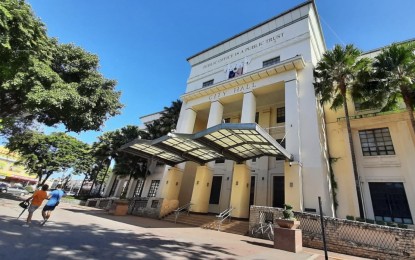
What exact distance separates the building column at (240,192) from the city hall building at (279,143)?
0.07 m

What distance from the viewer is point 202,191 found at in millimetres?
17516

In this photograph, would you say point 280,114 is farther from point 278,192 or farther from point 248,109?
point 278,192

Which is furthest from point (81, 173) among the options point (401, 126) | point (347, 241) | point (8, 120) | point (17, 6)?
point (401, 126)

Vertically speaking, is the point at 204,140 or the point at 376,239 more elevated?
the point at 204,140

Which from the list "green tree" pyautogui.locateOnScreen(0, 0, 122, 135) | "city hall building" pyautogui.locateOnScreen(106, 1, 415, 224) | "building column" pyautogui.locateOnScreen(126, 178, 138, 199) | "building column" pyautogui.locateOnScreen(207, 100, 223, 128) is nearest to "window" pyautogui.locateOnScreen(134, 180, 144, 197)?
"building column" pyautogui.locateOnScreen(126, 178, 138, 199)

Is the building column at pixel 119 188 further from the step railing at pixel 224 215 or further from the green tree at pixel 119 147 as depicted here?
the step railing at pixel 224 215

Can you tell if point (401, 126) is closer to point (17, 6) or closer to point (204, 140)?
point (204, 140)

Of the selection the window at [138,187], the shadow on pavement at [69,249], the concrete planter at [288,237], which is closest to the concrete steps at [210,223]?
the concrete planter at [288,237]

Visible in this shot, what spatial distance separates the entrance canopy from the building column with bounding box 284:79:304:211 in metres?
0.72

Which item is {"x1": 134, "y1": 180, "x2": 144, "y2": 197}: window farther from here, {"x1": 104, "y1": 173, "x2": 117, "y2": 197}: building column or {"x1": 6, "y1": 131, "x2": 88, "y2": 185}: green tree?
{"x1": 6, "y1": 131, "x2": 88, "y2": 185}: green tree

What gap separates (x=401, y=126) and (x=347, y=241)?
33.8 feet

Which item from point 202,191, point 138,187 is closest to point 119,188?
point 138,187

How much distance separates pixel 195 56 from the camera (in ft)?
91.5

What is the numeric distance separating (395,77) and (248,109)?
9.51 metres
